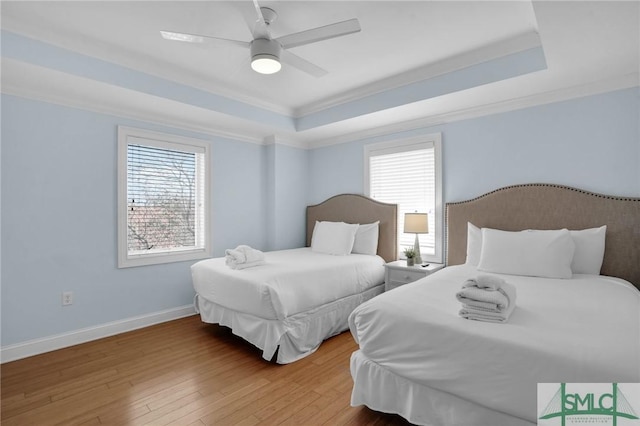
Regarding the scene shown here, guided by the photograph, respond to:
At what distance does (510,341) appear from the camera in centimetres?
140

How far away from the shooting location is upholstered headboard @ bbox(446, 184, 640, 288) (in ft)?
8.48

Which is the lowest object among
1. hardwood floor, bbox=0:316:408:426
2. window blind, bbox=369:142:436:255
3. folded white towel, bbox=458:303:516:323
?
hardwood floor, bbox=0:316:408:426

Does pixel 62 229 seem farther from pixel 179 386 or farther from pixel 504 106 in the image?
pixel 504 106

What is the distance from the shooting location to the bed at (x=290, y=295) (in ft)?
8.66

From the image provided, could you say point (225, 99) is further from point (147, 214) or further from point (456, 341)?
point (456, 341)

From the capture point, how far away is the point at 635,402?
1.13 meters

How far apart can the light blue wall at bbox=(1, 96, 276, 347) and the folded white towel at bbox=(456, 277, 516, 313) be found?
10.9ft

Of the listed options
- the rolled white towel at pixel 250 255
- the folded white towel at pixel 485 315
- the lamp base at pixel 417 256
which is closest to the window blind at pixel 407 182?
the lamp base at pixel 417 256

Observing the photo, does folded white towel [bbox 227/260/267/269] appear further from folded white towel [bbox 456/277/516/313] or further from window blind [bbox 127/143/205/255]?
folded white towel [bbox 456/277/516/313]

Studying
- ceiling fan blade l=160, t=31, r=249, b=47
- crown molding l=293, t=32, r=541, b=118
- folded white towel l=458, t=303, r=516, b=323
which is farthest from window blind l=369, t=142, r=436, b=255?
ceiling fan blade l=160, t=31, r=249, b=47

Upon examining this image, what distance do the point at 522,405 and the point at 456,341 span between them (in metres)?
0.33

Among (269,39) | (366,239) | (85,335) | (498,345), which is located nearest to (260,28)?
(269,39)

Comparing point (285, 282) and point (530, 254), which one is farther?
point (285, 282)

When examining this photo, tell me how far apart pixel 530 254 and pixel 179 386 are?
2.89 m
